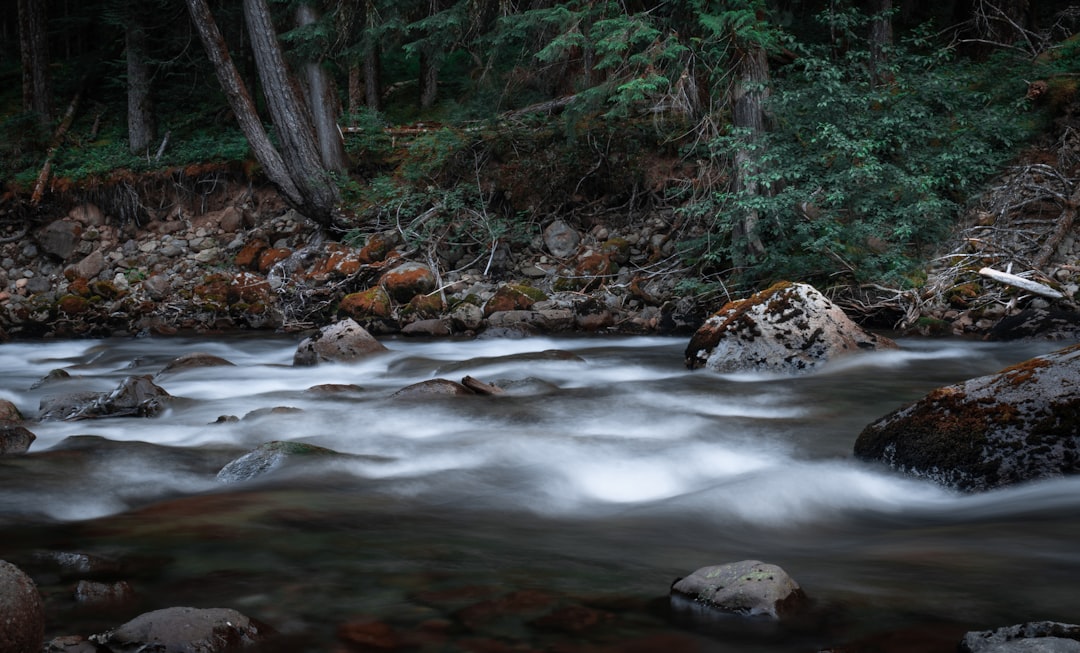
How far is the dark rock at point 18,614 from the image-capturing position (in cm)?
234

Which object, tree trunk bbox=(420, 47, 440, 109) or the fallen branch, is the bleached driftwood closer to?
tree trunk bbox=(420, 47, 440, 109)

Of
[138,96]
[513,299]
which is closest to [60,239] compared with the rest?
[138,96]

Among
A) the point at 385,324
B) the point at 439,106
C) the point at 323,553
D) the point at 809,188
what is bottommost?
the point at 385,324

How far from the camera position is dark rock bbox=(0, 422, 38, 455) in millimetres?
5645

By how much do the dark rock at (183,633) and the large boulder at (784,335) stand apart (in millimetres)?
6662

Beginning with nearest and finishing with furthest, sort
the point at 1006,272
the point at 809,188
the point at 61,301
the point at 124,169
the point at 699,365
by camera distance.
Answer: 1. the point at 699,365
2. the point at 1006,272
3. the point at 809,188
4. the point at 61,301
5. the point at 124,169

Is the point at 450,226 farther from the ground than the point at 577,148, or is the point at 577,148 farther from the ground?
the point at 577,148

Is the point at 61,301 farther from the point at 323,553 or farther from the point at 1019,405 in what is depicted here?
the point at 1019,405

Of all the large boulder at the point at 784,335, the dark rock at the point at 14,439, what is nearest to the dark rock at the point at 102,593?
the dark rock at the point at 14,439

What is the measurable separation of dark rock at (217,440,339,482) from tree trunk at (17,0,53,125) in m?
18.8

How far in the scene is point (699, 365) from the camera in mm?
9188

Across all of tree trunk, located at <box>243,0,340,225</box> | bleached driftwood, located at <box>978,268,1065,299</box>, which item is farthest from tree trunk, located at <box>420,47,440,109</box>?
bleached driftwood, located at <box>978,268,1065,299</box>

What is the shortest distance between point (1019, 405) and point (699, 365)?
470 cm

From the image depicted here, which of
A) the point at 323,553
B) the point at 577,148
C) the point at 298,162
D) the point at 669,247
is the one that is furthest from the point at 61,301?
the point at 323,553
